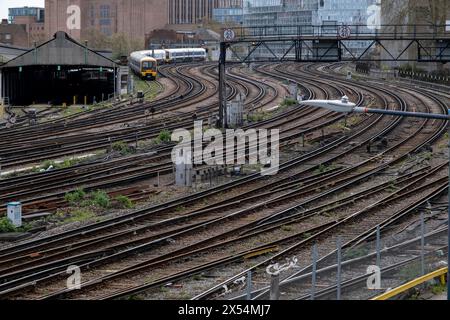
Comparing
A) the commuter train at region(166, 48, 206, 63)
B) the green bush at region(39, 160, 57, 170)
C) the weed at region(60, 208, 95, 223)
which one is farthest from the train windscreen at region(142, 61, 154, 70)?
the weed at region(60, 208, 95, 223)

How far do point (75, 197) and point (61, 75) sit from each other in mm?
32154

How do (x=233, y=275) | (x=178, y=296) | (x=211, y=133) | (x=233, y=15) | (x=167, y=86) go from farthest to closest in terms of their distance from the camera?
(x=233, y=15) < (x=167, y=86) < (x=211, y=133) < (x=233, y=275) < (x=178, y=296)

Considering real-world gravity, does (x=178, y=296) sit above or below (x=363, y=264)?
below

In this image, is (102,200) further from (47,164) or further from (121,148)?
(121,148)

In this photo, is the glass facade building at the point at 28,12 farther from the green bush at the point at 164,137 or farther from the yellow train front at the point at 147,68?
the green bush at the point at 164,137

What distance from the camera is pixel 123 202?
852 inches

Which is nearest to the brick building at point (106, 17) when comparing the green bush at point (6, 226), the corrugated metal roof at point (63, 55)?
the corrugated metal roof at point (63, 55)

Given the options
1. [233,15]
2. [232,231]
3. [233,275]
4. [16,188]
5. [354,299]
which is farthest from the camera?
[233,15]

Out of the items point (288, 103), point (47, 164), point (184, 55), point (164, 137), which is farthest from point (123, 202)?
point (184, 55)

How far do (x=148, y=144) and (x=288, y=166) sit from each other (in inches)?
236

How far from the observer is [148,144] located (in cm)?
3064

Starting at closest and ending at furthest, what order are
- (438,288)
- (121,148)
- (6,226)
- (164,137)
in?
1. (438,288)
2. (6,226)
3. (121,148)
4. (164,137)

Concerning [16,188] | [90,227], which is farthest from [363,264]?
[16,188]
